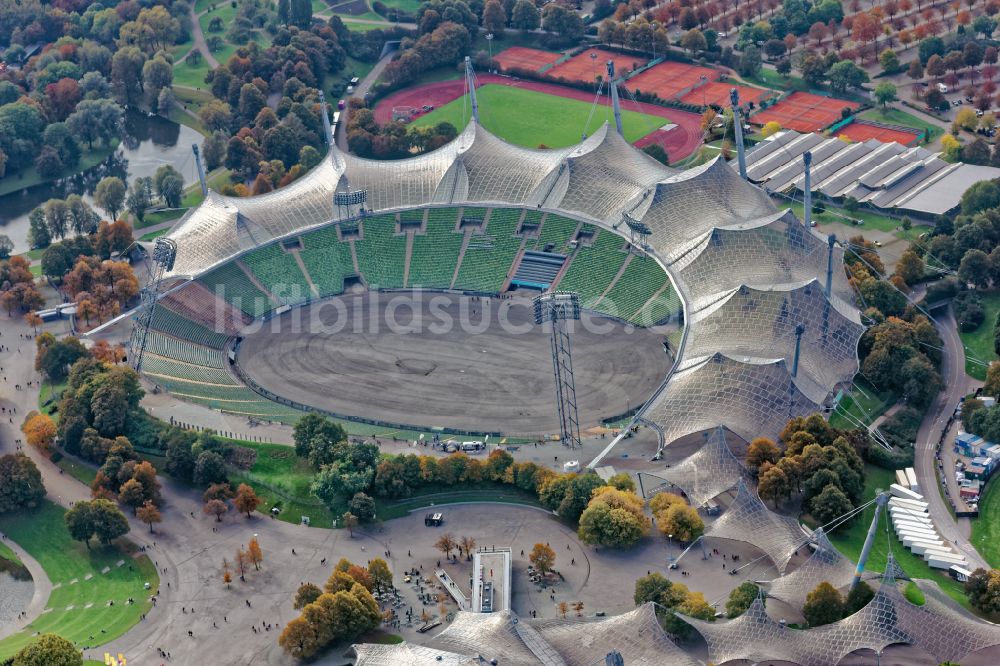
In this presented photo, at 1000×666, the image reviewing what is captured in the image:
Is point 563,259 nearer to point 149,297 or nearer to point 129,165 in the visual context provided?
point 149,297

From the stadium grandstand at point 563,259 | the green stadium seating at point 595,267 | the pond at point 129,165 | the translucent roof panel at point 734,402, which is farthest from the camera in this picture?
the pond at point 129,165

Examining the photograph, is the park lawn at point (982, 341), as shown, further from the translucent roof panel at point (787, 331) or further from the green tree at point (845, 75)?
the green tree at point (845, 75)

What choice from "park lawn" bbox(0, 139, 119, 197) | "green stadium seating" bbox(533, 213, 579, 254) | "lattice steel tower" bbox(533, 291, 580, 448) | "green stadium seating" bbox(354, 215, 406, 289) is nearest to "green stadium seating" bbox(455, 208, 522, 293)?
"green stadium seating" bbox(533, 213, 579, 254)

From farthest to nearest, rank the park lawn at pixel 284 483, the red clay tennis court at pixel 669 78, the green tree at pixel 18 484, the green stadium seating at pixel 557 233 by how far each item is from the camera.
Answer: the red clay tennis court at pixel 669 78, the green stadium seating at pixel 557 233, the green tree at pixel 18 484, the park lawn at pixel 284 483

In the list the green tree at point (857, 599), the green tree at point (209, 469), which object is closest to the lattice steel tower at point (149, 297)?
the green tree at point (209, 469)

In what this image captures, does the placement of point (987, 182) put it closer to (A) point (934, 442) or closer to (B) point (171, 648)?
(A) point (934, 442)

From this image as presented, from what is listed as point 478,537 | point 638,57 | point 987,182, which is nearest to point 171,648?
point 478,537
